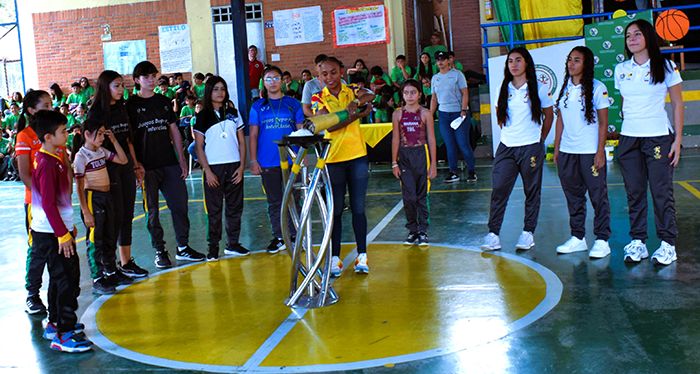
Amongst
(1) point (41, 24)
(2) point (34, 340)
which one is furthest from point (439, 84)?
(1) point (41, 24)

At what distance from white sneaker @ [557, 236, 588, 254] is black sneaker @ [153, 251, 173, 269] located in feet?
12.5

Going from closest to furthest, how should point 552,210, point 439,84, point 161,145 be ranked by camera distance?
point 161,145 < point 552,210 < point 439,84

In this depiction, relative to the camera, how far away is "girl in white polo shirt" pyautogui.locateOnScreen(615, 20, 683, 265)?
6.14m

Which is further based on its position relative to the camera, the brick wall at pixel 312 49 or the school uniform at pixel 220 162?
the brick wall at pixel 312 49

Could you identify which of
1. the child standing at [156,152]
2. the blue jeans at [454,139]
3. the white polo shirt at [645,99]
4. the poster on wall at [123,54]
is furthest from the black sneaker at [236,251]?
the poster on wall at [123,54]

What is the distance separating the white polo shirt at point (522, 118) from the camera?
694 cm

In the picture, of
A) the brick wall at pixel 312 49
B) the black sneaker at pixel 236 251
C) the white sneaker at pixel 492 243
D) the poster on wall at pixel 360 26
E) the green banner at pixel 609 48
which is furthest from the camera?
the brick wall at pixel 312 49

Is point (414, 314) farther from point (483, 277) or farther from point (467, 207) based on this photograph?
point (467, 207)

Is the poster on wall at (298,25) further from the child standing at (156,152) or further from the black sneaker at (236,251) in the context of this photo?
the child standing at (156,152)

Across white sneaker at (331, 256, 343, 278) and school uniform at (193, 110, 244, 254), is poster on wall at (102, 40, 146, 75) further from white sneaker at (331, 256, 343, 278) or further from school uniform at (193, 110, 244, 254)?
white sneaker at (331, 256, 343, 278)

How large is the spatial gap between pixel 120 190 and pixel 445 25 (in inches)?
611

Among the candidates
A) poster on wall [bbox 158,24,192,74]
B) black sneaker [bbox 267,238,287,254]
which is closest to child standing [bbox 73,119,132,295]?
black sneaker [bbox 267,238,287,254]

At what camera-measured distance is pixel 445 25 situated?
20734 mm

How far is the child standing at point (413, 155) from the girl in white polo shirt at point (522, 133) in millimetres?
821
